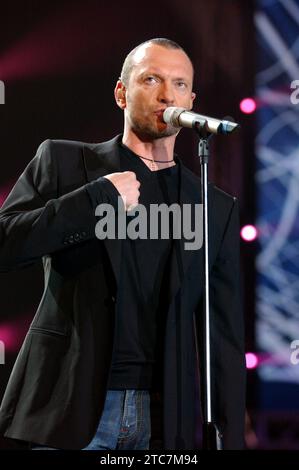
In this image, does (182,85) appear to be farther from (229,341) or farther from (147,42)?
(229,341)

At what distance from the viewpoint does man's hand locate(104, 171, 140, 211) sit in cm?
184

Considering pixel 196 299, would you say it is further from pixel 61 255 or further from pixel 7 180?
pixel 7 180

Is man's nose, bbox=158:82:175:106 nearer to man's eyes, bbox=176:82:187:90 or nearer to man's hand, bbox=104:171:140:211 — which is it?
man's eyes, bbox=176:82:187:90

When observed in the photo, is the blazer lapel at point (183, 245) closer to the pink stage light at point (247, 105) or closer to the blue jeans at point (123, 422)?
the blue jeans at point (123, 422)

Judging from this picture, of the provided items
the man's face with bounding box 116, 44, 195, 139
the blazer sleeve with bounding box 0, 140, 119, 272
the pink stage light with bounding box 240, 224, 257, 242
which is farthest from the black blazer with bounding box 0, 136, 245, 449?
the pink stage light with bounding box 240, 224, 257, 242

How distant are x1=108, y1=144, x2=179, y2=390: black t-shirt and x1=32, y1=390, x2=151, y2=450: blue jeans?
0.08 feet

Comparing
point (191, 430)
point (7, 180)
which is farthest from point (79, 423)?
point (7, 180)

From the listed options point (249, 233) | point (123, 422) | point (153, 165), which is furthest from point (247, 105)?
point (123, 422)

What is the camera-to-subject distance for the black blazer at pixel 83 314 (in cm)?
184

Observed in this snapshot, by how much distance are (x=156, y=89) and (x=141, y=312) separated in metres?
0.60

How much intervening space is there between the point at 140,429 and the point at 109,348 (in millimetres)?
216

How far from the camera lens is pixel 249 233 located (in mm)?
3203

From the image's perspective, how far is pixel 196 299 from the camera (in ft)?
6.85

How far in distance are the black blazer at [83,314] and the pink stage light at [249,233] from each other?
102 centimetres
